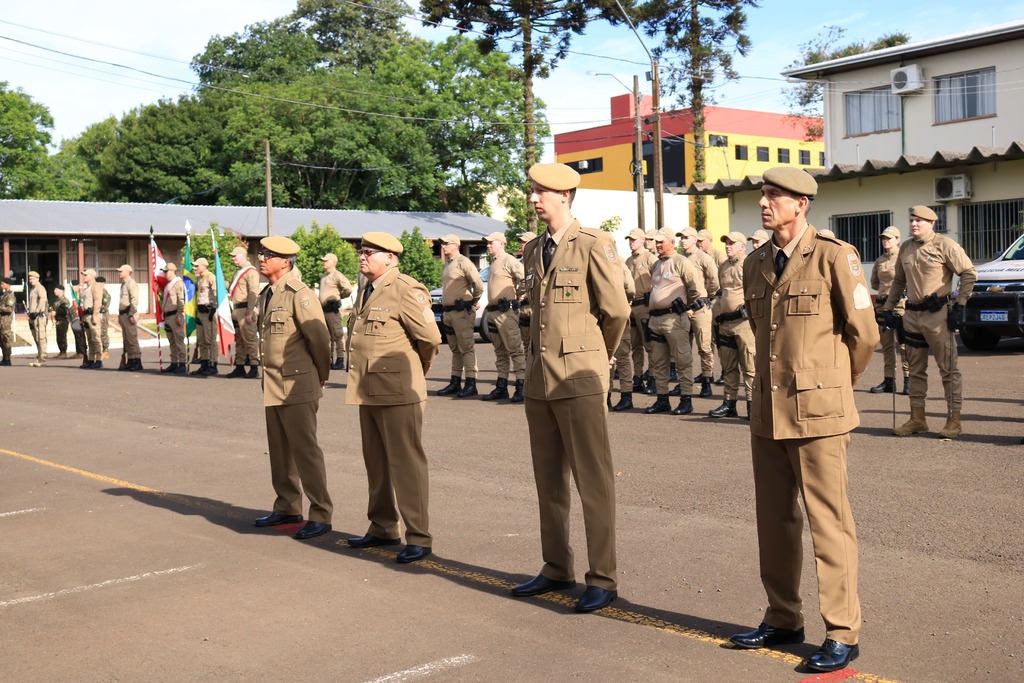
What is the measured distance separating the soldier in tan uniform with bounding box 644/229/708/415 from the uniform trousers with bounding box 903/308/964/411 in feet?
9.44

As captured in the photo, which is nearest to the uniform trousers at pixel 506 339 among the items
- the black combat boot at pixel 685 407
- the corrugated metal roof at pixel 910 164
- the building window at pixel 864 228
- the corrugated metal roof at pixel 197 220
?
the black combat boot at pixel 685 407

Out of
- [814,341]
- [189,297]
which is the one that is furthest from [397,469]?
[189,297]

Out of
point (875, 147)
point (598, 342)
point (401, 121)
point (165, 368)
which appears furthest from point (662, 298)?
point (401, 121)

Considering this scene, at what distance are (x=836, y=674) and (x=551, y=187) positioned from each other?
2751 mm

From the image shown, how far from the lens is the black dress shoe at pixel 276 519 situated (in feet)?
26.0

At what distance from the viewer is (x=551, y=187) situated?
5.81m

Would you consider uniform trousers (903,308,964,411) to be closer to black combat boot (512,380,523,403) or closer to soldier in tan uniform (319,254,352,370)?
black combat boot (512,380,523,403)

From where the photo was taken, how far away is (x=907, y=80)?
3070cm

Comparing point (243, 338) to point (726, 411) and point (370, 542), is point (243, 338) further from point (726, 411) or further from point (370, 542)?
point (370, 542)

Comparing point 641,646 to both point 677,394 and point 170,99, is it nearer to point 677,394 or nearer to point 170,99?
point 677,394

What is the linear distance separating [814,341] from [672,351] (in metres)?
8.66

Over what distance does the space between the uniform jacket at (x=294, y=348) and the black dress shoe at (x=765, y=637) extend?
149 inches

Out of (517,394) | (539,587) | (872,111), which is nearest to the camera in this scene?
(539,587)

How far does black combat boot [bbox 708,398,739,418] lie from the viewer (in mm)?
12727
